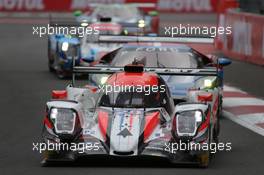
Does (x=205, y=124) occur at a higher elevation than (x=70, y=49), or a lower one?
higher

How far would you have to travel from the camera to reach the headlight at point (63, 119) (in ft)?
40.0

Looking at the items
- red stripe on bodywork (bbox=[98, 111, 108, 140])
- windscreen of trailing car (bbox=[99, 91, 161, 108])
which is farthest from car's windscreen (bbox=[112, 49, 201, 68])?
red stripe on bodywork (bbox=[98, 111, 108, 140])

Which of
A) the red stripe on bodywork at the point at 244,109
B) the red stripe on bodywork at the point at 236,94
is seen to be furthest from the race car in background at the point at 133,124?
the red stripe on bodywork at the point at 236,94

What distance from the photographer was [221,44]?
30.9 meters

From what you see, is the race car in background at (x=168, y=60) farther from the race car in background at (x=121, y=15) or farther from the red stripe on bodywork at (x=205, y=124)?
the race car in background at (x=121, y=15)

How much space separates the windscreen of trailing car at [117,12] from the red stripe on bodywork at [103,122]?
19.1m

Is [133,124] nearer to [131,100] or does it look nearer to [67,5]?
[131,100]

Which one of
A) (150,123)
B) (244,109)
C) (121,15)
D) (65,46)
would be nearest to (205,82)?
(244,109)

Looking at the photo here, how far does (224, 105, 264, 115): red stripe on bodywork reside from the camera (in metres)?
17.6

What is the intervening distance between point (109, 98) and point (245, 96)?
299 inches

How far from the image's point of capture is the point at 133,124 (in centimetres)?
1218

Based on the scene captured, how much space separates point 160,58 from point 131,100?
15.8ft

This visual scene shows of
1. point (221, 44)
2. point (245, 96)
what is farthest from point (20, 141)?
point (221, 44)

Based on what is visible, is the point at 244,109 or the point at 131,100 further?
the point at 244,109
